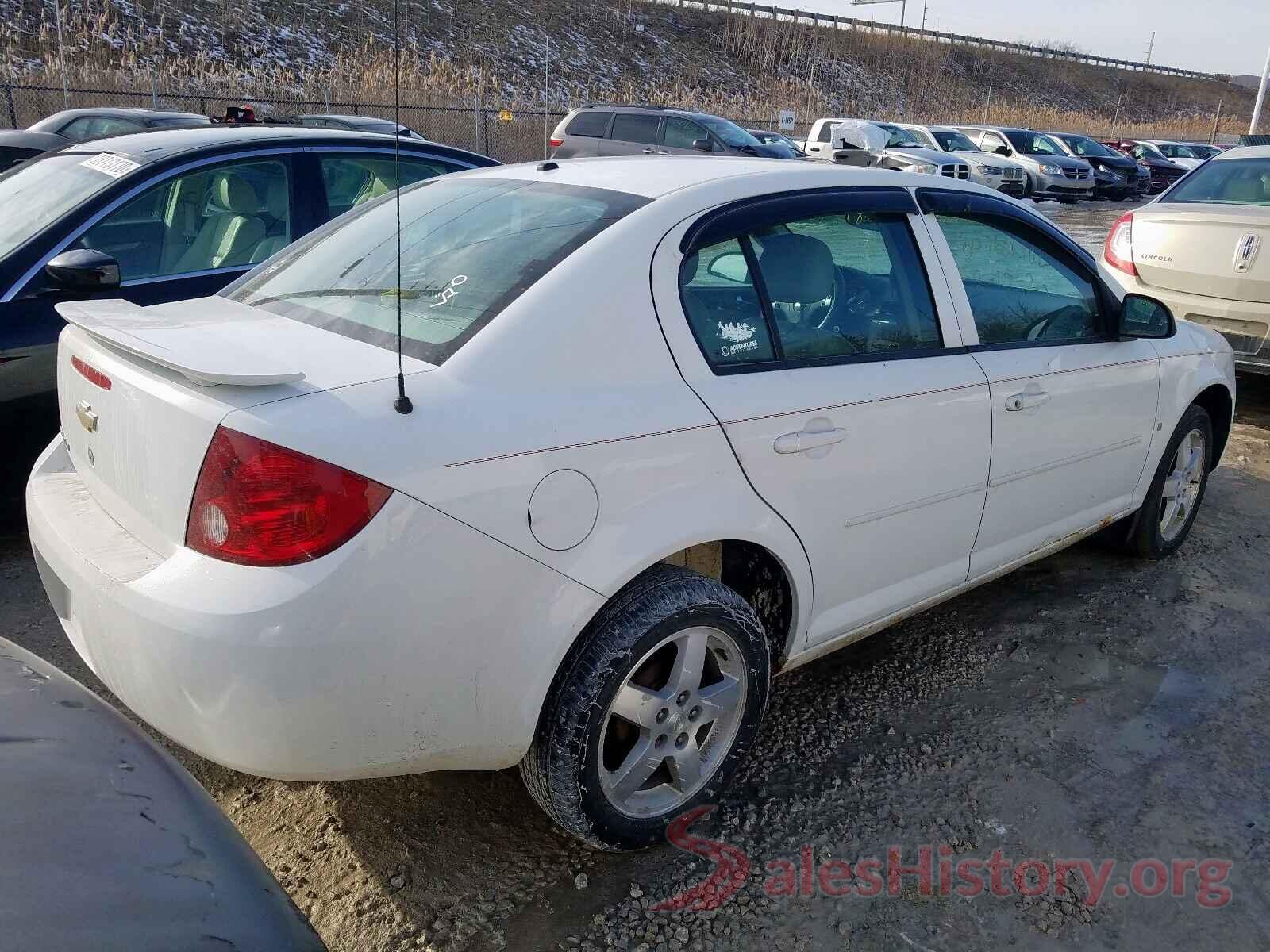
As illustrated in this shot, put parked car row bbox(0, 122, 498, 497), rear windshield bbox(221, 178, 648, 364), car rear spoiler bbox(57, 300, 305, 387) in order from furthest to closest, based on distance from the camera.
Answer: parked car row bbox(0, 122, 498, 497), rear windshield bbox(221, 178, 648, 364), car rear spoiler bbox(57, 300, 305, 387)

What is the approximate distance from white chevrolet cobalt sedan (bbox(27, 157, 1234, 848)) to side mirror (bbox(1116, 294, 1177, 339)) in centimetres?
31

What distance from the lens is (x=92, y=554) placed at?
2.20 m

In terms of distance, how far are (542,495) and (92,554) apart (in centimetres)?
101

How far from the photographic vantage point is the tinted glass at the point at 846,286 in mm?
2740

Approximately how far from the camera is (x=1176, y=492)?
4.32 m

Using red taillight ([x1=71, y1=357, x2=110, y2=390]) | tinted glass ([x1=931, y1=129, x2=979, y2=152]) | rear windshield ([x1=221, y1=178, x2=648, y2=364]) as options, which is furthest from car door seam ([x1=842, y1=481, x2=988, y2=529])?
tinted glass ([x1=931, y1=129, x2=979, y2=152])

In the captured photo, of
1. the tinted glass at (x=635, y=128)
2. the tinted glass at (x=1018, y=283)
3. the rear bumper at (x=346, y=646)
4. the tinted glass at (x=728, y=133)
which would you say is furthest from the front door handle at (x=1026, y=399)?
the tinted glass at (x=635, y=128)

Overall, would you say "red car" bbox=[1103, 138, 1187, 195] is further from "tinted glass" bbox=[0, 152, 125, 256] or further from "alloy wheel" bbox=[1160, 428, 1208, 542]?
"tinted glass" bbox=[0, 152, 125, 256]

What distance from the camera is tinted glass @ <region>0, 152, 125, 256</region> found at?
4105mm

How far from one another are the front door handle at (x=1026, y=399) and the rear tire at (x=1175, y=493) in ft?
3.84

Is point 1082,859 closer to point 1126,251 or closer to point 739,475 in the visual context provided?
point 739,475

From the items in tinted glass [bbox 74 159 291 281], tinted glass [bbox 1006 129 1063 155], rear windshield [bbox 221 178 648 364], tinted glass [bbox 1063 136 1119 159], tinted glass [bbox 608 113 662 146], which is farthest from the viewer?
tinted glass [bbox 1063 136 1119 159]

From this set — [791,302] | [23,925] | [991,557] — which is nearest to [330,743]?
[23,925]

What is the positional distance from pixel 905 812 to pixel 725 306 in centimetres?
143
